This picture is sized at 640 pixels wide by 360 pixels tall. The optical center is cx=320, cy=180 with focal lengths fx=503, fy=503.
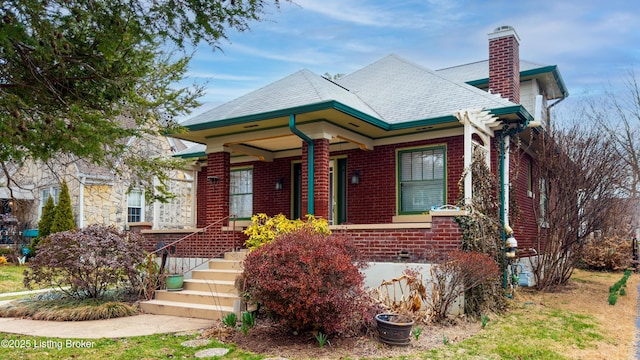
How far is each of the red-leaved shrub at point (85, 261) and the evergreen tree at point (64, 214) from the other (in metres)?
9.21

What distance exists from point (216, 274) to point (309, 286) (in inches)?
149

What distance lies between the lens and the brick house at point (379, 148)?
9.41 meters

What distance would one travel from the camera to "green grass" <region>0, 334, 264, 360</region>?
5859 mm

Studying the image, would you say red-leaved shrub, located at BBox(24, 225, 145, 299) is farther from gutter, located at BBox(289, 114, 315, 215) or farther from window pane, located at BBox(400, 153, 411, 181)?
window pane, located at BBox(400, 153, 411, 181)

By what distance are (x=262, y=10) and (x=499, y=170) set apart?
6.96m

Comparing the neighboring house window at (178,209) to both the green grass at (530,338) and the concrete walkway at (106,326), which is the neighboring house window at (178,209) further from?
the green grass at (530,338)

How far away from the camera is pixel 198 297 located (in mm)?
8688

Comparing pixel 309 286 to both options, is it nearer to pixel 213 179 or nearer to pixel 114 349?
pixel 114 349

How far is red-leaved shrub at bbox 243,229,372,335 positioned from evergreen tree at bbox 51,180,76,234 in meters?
13.7

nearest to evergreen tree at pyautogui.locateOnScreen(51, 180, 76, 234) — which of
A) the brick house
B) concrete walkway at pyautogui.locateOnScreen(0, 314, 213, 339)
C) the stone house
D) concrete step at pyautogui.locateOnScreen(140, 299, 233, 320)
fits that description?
the stone house

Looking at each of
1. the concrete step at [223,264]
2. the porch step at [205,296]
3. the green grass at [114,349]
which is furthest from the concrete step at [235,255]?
the green grass at [114,349]

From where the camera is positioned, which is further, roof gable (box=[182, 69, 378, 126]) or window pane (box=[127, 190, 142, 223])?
window pane (box=[127, 190, 142, 223])

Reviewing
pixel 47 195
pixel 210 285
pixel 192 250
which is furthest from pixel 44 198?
pixel 210 285

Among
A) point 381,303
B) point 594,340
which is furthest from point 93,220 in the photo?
point 594,340
